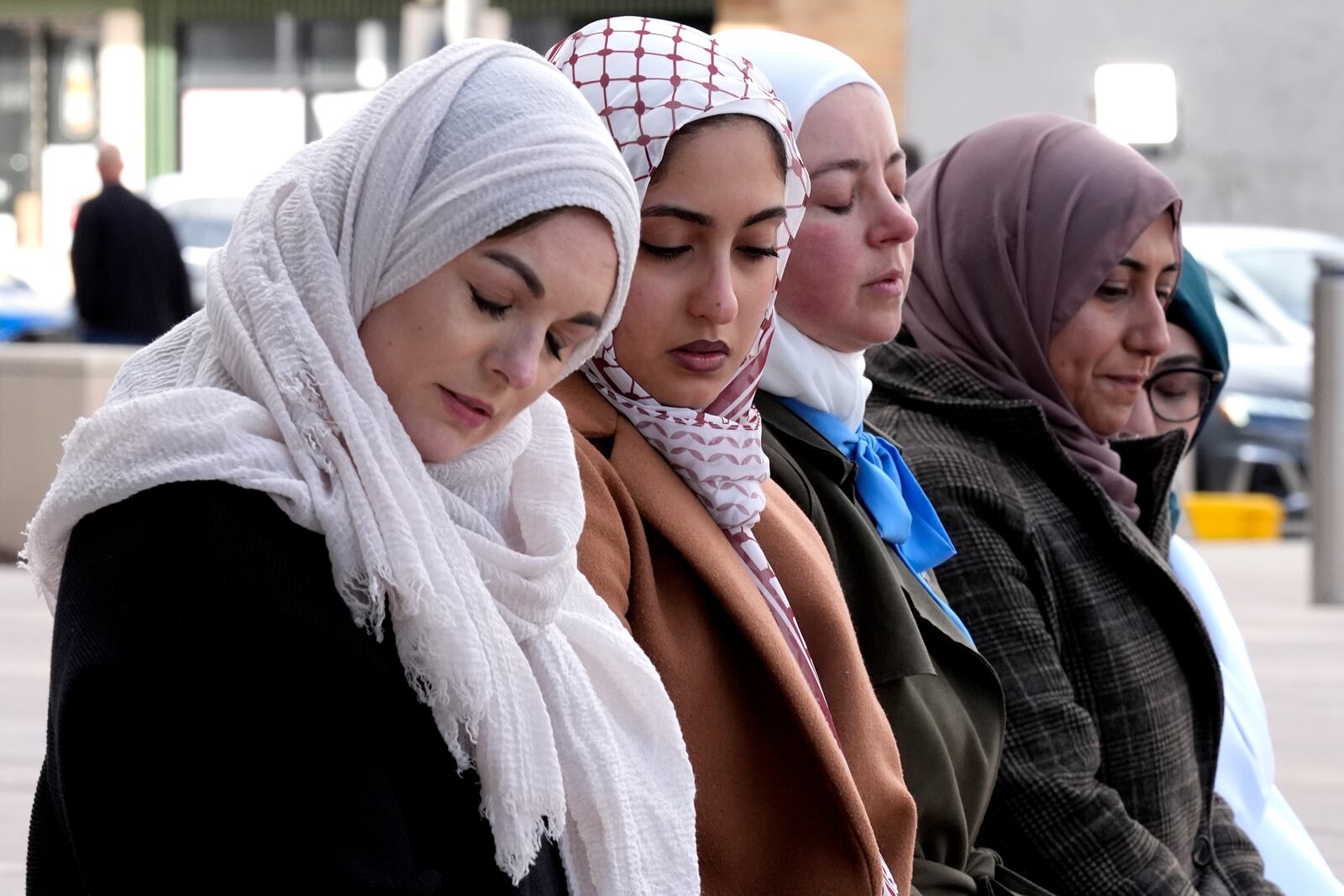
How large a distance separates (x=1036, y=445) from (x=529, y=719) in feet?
5.03

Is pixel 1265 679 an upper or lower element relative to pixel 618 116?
lower

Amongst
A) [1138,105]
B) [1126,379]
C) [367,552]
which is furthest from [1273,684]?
[1138,105]

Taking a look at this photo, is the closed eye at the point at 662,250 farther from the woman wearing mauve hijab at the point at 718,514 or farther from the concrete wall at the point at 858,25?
the concrete wall at the point at 858,25

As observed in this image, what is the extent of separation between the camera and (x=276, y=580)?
153cm

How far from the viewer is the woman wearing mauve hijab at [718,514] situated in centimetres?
202

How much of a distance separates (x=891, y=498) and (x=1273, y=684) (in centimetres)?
420

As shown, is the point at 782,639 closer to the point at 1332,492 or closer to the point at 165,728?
the point at 165,728

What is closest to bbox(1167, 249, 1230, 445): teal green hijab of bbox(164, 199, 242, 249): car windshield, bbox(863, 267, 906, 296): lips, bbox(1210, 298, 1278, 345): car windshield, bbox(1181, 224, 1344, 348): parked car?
bbox(863, 267, 906, 296): lips

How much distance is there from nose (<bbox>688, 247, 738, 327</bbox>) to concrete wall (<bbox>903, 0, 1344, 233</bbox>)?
535 inches

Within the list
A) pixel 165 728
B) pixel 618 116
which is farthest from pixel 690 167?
pixel 165 728

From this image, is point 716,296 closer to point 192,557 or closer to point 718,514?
point 718,514

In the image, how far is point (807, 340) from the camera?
256cm

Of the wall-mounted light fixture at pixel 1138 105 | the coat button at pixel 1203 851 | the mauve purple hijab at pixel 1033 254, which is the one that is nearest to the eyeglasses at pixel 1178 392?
the mauve purple hijab at pixel 1033 254

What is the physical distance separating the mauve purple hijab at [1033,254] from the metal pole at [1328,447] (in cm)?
480
